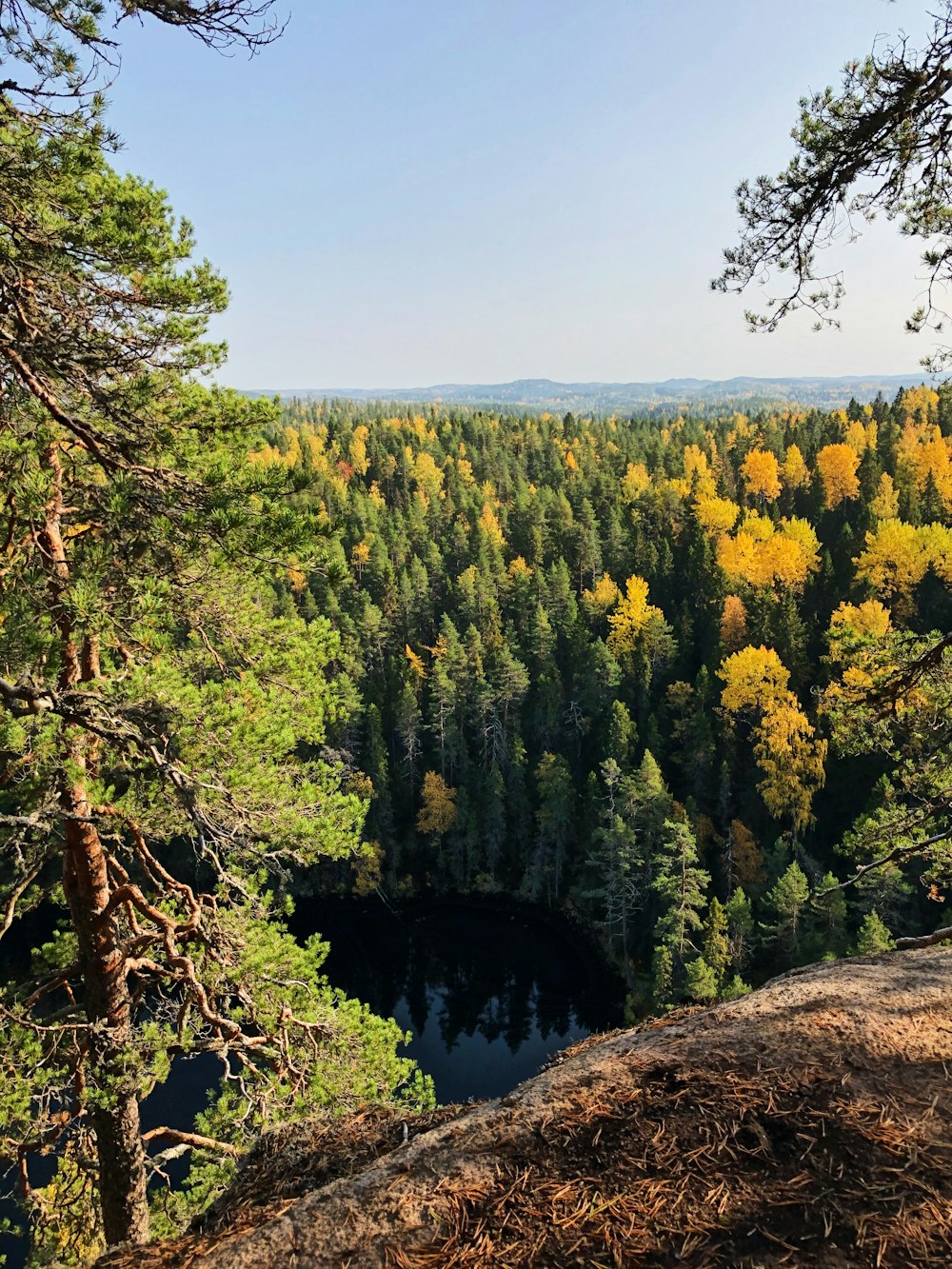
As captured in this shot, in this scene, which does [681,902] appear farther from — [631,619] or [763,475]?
[763,475]

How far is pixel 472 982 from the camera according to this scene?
3625 centimetres

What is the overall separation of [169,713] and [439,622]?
53.6 m

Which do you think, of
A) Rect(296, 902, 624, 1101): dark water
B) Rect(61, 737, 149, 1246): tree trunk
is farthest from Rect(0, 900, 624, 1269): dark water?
Rect(61, 737, 149, 1246): tree trunk

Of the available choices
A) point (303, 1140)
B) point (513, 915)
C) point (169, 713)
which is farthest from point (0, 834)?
point (513, 915)

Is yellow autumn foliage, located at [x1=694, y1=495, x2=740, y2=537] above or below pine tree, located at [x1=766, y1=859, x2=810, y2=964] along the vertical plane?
above

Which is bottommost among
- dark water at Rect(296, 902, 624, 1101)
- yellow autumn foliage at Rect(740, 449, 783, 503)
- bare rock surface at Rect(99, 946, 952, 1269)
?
dark water at Rect(296, 902, 624, 1101)

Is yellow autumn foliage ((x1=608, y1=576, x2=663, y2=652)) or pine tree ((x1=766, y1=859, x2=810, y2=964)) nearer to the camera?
pine tree ((x1=766, y1=859, x2=810, y2=964))

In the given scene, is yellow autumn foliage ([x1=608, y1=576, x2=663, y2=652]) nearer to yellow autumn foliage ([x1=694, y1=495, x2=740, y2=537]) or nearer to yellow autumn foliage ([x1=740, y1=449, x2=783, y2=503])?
yellow autumn foliage ([x1=694, y1=495, x2=740, y2=537])

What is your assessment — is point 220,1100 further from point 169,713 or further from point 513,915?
point 513,915

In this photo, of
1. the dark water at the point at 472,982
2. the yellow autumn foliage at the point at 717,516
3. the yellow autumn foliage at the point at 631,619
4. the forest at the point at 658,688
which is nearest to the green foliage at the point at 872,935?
the forest at the point at 658,688

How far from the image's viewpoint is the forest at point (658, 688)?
104 feet

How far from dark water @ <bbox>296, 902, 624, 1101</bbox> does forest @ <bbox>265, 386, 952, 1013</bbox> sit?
2058mm

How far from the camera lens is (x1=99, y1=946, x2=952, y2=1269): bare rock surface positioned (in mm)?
2699

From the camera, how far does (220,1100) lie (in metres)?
7.08
